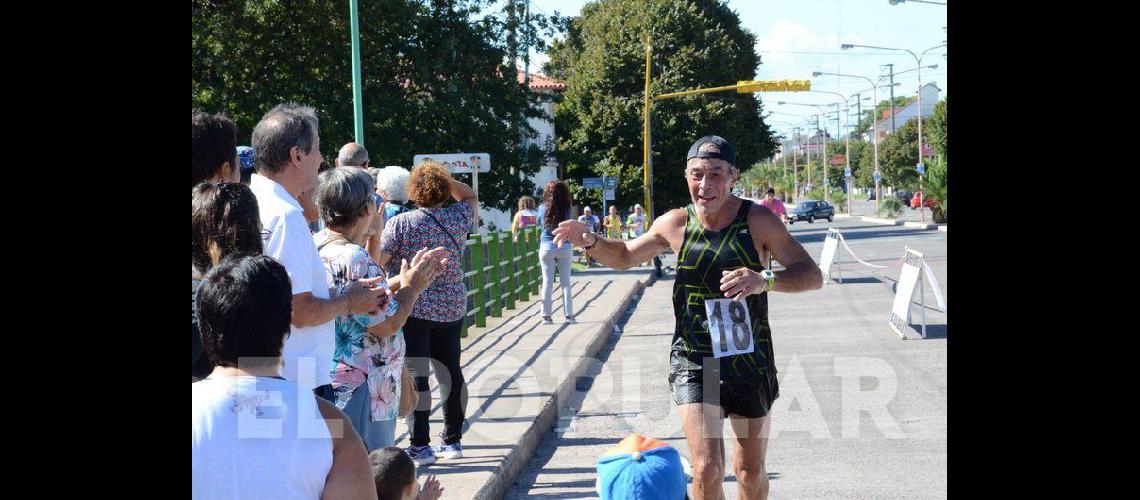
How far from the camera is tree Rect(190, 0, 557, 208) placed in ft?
98.2

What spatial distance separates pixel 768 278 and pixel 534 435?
317cm

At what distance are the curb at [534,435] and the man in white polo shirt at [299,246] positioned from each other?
1.83 m

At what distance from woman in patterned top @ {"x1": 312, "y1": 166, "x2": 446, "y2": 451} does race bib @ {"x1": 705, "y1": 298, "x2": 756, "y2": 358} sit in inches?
49.9

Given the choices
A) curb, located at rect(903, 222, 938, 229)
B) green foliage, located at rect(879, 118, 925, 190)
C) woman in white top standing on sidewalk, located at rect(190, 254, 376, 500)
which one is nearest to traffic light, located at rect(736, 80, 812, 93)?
curb, located at rect(903, 222, 938, 229)

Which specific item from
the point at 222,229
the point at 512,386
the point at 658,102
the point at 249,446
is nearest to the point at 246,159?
the point at 222,229

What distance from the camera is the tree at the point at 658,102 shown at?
47562 mm

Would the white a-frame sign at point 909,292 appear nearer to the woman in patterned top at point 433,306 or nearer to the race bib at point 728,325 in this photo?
the woman in patterned top at point 433,306

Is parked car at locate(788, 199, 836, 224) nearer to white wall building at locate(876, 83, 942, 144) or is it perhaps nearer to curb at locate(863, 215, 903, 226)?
curb at locate(863, 215, 903, 226)

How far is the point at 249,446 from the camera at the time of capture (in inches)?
A: 114

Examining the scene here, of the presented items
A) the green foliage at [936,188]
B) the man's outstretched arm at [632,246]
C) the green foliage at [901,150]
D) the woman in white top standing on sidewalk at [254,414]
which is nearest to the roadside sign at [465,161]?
the man's outstretched arm at [632,246]

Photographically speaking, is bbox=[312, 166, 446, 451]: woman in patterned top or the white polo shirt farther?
bbox=[312, 166, 446, 451]: woman in patterned top
